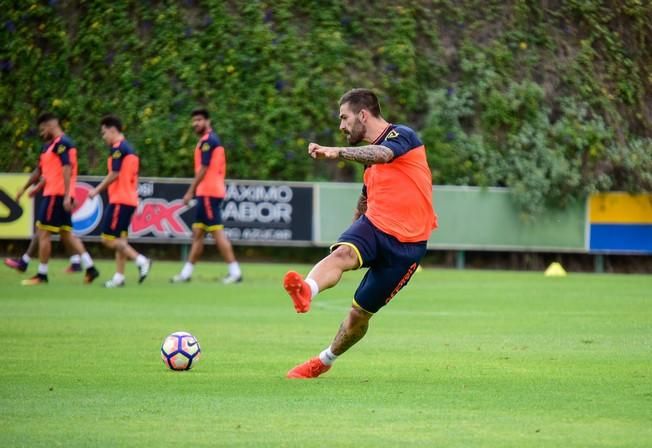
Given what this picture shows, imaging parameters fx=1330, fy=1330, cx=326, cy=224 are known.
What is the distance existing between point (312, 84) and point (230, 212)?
4.11 metres

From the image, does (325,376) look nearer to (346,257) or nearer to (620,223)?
(346,257)

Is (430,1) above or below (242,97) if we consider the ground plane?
above

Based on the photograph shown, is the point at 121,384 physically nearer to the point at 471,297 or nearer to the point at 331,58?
the point at 471,297

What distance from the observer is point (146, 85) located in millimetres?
28750

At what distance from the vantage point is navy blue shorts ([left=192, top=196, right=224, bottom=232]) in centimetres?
2052

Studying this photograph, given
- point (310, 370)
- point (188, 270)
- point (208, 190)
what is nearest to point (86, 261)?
point (188, 270)

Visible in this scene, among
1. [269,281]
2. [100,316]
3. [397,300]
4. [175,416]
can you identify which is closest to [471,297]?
[397,300]

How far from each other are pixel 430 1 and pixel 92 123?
7.96 meters

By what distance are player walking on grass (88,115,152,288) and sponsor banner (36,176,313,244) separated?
5.15 m

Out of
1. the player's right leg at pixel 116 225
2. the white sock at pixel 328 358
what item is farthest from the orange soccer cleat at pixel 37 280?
the white sock at pixel 328 358

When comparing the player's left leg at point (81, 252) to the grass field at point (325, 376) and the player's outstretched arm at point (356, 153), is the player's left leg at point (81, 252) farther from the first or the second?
the player's outstretched arm at point (356, 153)

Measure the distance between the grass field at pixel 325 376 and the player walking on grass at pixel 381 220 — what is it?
560 mm

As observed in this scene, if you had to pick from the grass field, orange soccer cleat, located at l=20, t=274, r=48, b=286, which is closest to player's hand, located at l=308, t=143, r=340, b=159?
the grass field

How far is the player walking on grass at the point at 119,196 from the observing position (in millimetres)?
19719
